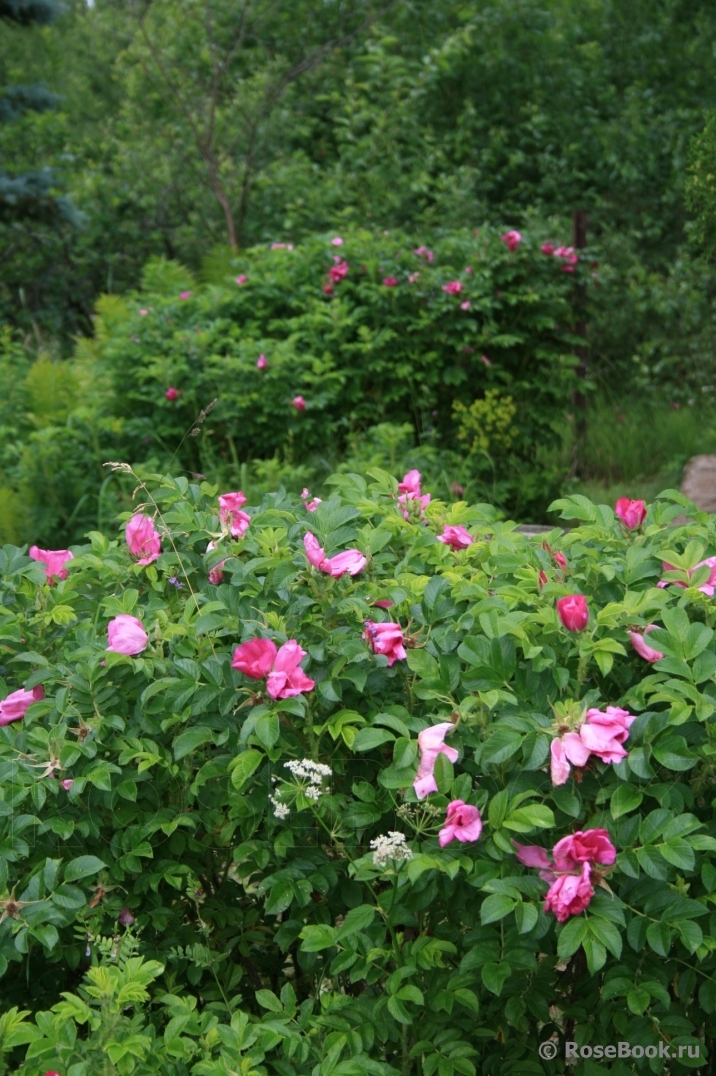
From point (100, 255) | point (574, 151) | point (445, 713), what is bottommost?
point (100, 255)

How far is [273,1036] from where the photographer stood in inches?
61.7

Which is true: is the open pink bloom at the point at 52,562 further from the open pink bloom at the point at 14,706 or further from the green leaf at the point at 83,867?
the green leaf at the point at 83,867

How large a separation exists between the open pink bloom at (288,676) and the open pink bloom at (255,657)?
0.01 metres

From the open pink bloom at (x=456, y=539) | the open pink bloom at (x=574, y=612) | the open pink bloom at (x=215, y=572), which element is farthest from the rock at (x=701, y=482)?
the open pink bloom at (x=574, y=612)

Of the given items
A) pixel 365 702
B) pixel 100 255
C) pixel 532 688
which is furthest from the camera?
pixel 100 255

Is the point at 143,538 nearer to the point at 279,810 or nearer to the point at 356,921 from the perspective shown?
the point at 279,810

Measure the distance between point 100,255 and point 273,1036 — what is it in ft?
33.4

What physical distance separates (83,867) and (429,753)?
0.56m

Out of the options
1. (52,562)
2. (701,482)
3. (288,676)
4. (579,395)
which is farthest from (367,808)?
(579,395)

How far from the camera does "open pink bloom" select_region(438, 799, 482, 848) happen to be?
1504mm

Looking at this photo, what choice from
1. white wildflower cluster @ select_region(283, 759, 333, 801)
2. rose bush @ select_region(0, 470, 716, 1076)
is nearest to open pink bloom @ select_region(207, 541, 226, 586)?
rose bush @ select_region(0, 470, 716, 1076)

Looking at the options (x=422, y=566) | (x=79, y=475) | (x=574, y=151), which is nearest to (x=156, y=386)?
(x=79, y=475)

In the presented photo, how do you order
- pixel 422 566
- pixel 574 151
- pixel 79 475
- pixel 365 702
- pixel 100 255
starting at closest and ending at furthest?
pixel 365 702 → pixel 422 566 → pixel 79 475 → pixel 574 151 → pixel 100 255

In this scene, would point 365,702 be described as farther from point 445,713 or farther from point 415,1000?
point 415,1000
